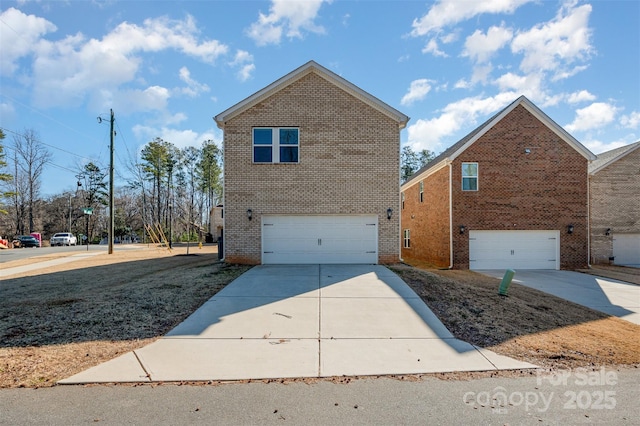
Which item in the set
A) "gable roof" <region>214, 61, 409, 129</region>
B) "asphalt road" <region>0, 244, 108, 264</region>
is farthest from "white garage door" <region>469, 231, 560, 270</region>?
"asphalt road" <region>0, 244, 108, 264</region>

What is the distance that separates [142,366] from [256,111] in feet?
35.0

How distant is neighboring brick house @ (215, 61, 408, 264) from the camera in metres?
13.1

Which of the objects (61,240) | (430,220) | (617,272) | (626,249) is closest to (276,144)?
(430,220)

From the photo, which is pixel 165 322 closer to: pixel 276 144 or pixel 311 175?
pixel 311 175

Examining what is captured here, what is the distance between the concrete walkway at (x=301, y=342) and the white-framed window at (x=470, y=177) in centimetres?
916

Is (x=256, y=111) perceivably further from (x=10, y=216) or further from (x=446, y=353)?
(x=10, y=216)

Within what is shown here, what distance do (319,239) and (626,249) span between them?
1676 cm

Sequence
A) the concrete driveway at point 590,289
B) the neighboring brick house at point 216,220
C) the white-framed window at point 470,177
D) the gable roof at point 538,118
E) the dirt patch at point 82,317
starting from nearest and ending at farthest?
the dirt patch at point 82,317 → the concrete driveway at point 590,289 → the gable roof at point 538,118 → the white-framed window at point 470,177 → the neighboring brick house at point 216,220

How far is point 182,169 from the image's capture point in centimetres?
4709

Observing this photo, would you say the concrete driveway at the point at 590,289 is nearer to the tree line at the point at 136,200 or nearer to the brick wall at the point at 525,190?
the brick wall at the point at 525,190

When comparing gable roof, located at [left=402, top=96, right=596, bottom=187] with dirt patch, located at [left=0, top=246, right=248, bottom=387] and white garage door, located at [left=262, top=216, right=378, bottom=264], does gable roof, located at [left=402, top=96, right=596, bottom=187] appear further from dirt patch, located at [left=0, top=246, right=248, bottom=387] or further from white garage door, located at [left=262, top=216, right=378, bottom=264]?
dirt patch, located at [left=0, top=246, right=248, bottom=387]

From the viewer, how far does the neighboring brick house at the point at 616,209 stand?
57.9ft

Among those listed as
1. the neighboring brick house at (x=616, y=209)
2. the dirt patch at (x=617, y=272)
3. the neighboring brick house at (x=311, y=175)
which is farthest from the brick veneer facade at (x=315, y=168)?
the neighboring brick house at (x=616, y=209)

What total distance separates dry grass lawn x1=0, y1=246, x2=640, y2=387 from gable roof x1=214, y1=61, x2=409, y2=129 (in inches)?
250
